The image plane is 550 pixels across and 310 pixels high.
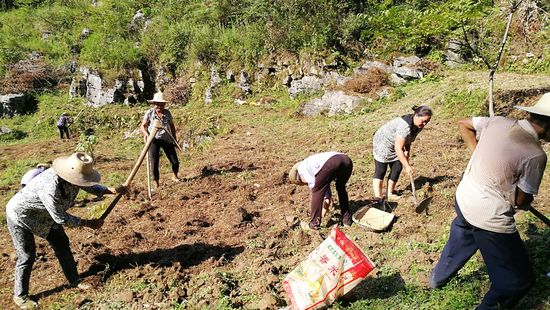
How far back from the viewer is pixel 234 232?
5008mm

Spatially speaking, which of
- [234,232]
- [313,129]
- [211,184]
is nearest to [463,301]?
[234,232]

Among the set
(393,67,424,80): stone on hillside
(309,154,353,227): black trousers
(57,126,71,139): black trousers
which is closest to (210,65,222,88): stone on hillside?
(57,126,71,139): black trousers

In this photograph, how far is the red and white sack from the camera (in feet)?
10.1

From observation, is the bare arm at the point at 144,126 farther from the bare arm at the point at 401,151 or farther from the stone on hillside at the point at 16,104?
the stone on hillside at the point at 16,104

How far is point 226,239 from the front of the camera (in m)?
4.87

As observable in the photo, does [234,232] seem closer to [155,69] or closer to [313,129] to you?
[313,129]

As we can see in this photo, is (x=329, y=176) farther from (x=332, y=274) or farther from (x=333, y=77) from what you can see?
(x=333, y=77)

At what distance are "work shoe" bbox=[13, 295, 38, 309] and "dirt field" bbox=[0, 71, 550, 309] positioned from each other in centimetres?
10

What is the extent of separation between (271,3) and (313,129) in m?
7.84

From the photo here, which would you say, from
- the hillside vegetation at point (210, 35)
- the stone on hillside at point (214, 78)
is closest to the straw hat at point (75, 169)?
the hillside vegetation at point (210, 35)

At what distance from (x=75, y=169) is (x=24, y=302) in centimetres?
147

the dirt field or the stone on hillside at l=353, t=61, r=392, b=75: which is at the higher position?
the stone on hillside at l=353, t=61, r=392, b=75

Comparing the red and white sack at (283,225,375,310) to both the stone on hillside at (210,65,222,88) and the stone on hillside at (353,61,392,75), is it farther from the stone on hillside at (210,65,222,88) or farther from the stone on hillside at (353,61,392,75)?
the stone on hillside at (210,65,222,88)

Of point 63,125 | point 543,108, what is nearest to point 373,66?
point 63,125
